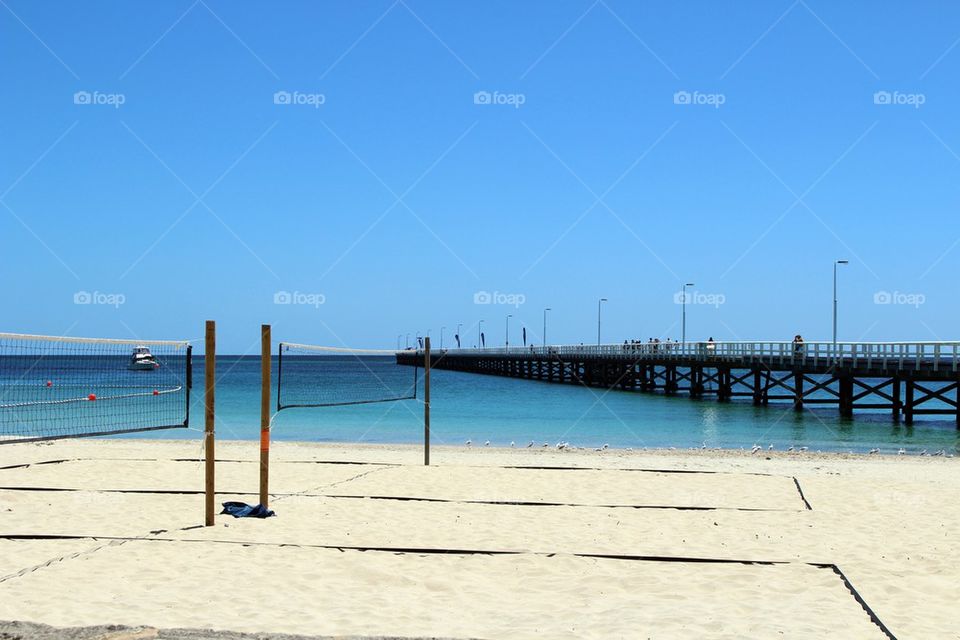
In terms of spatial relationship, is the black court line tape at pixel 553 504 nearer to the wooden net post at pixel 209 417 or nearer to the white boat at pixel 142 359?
the wooden net post at pixel 209 417

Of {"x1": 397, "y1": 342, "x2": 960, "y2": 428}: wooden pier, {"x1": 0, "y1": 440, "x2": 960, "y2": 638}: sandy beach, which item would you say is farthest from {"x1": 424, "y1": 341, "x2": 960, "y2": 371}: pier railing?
{"x1": 0, "y1": 440, "x2": 960, "y2": 638}: sandy beach

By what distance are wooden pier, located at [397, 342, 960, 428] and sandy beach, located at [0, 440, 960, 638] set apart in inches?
275

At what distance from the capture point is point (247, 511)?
28.4ft

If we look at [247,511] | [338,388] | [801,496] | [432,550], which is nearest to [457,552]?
[432,550]

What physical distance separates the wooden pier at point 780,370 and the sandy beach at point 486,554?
275 inches

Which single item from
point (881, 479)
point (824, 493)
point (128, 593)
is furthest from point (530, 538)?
point (881, 479)

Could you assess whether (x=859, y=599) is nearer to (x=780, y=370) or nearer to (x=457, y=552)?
(x=457, y=552)

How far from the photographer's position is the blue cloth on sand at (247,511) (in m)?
8.59

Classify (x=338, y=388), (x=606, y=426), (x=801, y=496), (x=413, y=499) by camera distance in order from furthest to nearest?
(x=338, y=388)
(x=606, y=426)
(x=801, y=496)
(x=413, y=499)

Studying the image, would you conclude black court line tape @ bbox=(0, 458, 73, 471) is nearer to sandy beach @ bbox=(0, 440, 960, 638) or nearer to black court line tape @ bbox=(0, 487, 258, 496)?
sandy beach @ bbox=(0, 440, 960, 638)

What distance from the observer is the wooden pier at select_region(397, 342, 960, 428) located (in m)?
30.5

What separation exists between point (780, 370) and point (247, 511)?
30806 millimetres

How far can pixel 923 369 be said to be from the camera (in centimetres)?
3003

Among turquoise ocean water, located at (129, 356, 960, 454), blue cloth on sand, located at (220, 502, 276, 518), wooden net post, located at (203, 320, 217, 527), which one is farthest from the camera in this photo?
turquoise ocean water, located at (129, 356, 960, 454)
